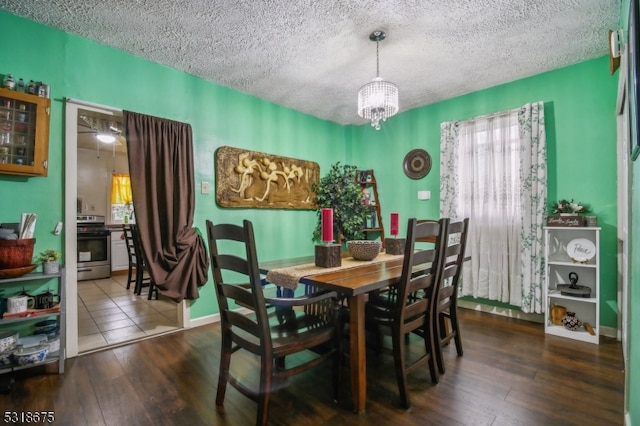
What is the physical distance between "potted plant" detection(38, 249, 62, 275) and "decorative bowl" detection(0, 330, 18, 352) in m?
0.43

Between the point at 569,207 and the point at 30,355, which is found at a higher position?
the point at 569,207

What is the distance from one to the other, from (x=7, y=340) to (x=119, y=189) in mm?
4601

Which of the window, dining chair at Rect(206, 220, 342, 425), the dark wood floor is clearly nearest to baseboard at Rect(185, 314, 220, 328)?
the dark wood floor

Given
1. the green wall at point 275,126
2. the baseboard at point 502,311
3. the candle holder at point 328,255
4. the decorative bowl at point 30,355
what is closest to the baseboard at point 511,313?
the baseboard at point 502,311

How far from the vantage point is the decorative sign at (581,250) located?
2.49 meters

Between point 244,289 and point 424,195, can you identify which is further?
point 424,195

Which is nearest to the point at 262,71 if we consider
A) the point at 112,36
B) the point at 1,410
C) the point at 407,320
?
the point at 112,36

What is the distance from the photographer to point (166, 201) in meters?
2.58

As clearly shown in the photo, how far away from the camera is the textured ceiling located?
1968mm

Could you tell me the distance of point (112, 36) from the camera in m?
2.28

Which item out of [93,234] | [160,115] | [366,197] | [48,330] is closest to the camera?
[48,330]

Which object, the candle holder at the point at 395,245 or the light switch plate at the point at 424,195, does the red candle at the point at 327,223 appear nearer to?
the candle holder at the point at 395,245

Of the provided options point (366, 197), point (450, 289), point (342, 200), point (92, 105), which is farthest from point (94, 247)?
point (450, 289)

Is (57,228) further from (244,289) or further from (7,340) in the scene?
(244,289)
